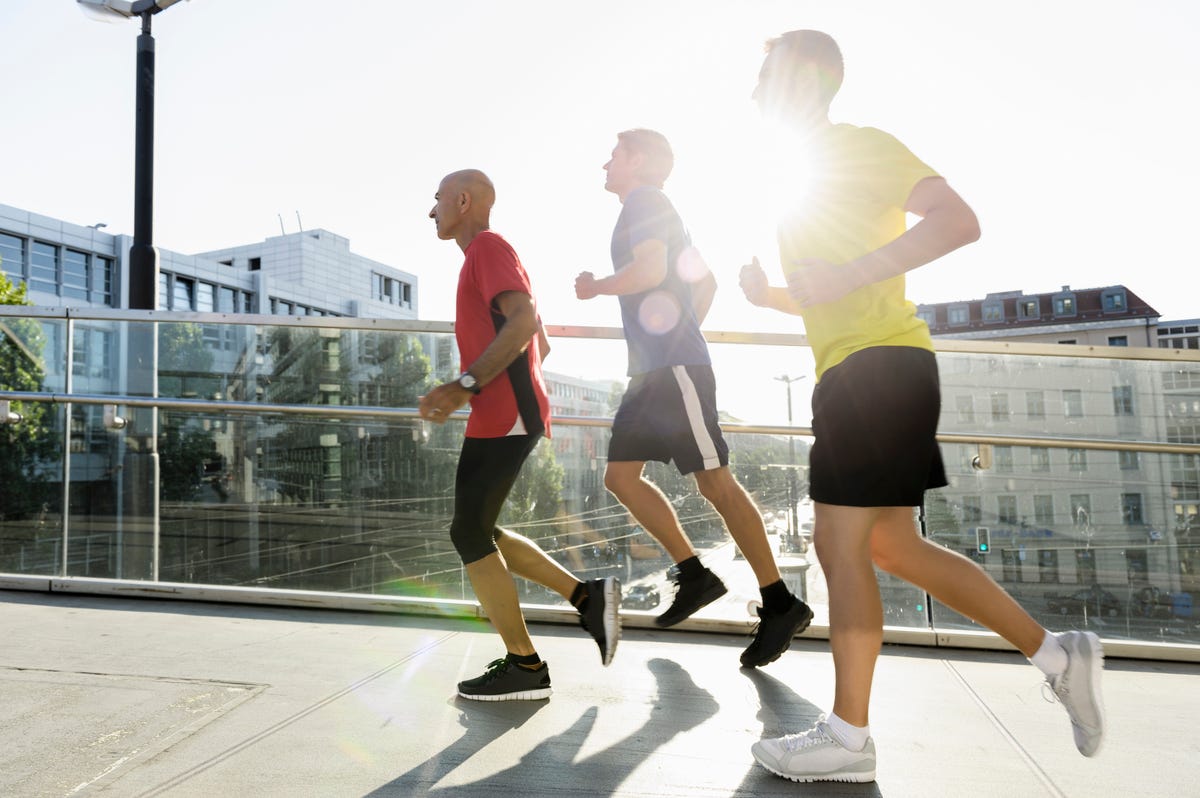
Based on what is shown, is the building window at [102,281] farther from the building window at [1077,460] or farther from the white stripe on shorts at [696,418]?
the building window at [1077,460]

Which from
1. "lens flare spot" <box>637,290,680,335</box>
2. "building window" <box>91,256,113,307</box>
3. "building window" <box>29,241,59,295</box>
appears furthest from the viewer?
"building window" <box>91,256,113,307</box>

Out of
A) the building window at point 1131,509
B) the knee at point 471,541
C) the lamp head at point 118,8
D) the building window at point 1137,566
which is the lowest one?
the building window at point 1137,566

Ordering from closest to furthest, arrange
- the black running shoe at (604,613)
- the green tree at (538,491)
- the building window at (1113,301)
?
the black running shoe at (604,613) < the green tree at (538,491) < the building window at (1113,301)

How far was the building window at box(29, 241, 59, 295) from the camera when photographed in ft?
157

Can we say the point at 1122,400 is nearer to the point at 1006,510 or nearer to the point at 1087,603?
the point at 1006,510

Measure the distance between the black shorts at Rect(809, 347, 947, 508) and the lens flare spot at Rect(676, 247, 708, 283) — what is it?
1229mm

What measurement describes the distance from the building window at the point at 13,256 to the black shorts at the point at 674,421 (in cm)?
5292

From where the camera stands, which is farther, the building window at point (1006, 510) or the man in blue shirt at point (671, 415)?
the building window at point (1006, 510)

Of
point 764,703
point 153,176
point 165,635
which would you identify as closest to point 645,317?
point 764,703

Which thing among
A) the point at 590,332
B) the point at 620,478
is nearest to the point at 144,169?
the point at 590,332

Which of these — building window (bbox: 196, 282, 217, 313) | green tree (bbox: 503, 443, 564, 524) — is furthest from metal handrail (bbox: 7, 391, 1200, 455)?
building window (bbox: 196, 282, 217, 313)

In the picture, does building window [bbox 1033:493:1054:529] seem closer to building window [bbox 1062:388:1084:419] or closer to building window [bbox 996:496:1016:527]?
building window [bbox 996:496:1016:527]

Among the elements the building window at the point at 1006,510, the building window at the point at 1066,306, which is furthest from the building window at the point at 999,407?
the building window at the point at 1066,306

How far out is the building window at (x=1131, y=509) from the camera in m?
3.76
